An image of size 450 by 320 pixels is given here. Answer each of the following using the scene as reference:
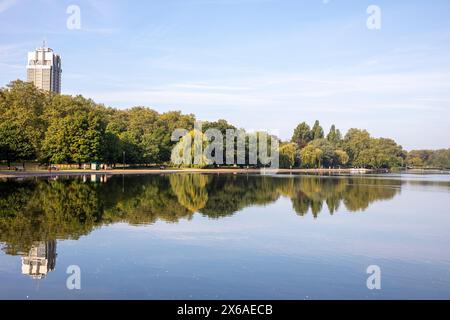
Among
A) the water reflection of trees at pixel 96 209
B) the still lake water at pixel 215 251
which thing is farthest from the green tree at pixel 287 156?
the still lake water at pixel 215 251

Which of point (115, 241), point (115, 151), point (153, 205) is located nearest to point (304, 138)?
point (115, 151)

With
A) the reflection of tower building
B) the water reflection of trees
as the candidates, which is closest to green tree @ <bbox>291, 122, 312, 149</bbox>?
the water reflection of trees

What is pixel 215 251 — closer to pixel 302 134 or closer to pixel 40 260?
pixel 40 260

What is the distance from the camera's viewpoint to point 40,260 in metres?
11.2

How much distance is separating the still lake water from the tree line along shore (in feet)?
131

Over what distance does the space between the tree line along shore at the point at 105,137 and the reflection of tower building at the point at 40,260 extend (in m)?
44.9

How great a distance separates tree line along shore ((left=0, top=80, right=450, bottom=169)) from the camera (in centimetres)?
6375

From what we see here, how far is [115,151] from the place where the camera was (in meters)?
74.2

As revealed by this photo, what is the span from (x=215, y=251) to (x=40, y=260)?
4801 millimetres

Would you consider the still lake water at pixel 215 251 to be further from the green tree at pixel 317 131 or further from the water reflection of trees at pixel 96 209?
the green tree at pixel 317 131
